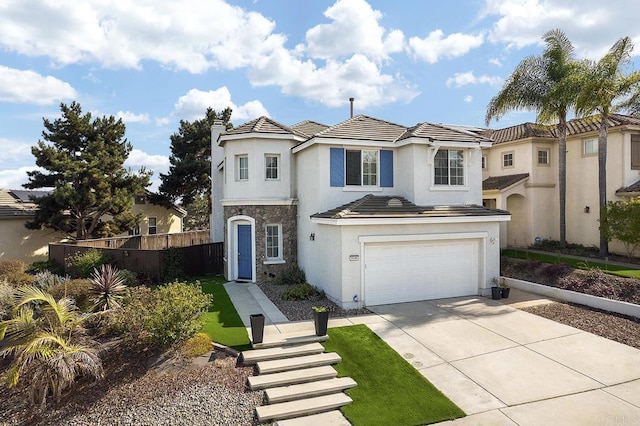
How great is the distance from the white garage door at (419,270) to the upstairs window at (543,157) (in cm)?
1122

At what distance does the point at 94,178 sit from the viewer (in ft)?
71.2

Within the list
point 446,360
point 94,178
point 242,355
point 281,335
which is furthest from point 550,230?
point 94,178

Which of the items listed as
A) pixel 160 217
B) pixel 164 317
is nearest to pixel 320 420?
pixel 164 317

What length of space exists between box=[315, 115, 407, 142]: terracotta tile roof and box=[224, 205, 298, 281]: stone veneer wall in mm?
4099

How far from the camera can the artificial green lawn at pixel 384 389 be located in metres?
6.49

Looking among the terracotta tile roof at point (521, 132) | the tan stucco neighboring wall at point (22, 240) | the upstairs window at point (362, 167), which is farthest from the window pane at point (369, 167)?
the tan stucco neighboring wall at point (22, 240)

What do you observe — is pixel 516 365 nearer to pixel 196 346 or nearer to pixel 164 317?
pixel 196 346

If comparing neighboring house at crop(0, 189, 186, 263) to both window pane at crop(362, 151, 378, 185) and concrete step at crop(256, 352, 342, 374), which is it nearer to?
window pane at crop(362, 151, 378, 185)

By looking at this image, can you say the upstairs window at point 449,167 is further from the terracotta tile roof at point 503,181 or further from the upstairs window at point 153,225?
the upstairs window at point 153,225

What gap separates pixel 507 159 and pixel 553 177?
2780 millimetres

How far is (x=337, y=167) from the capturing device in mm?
14133

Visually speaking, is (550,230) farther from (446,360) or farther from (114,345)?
(114,345)

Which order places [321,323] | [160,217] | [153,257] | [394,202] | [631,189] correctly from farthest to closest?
[160,217], [631,189], [153,257], [394,202], [321,323]

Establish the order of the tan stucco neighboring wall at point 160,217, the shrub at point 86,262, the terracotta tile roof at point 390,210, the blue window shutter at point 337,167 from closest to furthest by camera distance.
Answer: the terracotta tile roof at point 390,210
the blue window shutter at point 337,167
the shrub at point 86,262
the tan stucco neighboring wall at point 160,217
